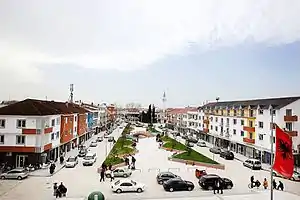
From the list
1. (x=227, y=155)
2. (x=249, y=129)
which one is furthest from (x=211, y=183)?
(x=249, y=129)

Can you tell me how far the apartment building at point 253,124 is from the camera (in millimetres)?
20188

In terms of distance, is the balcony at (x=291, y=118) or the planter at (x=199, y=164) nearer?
the planter at (x=199, y=164)

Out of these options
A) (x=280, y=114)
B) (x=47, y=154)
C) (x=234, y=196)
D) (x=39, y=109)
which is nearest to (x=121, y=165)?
(x=47, y=154)

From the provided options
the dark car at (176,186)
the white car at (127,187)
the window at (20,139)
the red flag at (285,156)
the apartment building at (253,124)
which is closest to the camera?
the red flag at (285,156)

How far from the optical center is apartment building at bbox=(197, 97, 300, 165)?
20188 mm

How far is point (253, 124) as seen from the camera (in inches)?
932

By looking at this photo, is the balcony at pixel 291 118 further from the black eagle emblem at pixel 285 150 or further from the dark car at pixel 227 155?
the black eagle emblem at pixel 285 150

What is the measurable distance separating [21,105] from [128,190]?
9.13 meters

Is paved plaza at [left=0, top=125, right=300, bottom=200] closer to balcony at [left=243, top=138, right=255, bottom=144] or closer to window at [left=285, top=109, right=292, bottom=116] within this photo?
balcony at [left=243, top=138, right=255, bottom=144]

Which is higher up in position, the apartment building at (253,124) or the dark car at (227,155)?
the apartment building at (253,124)

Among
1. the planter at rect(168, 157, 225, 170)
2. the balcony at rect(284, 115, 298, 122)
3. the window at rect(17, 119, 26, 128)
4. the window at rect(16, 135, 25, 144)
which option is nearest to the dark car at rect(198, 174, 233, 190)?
the planter at rect(168, 157, 225, 170)

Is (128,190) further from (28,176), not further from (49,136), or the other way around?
(49,136)

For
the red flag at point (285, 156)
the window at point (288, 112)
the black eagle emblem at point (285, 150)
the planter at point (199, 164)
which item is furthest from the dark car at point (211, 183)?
the window at point (288, 112)

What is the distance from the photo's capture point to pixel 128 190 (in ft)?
42.7
